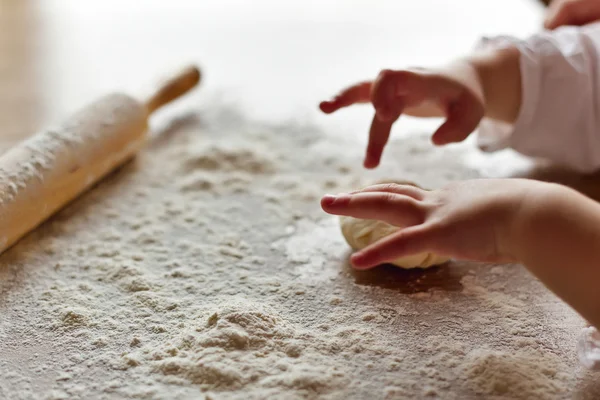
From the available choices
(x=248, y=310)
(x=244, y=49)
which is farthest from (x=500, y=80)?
(x=244, y=49)

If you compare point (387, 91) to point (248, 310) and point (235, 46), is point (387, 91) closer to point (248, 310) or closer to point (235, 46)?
point (248, 310)

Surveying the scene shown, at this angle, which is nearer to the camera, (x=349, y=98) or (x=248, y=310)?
(x=248, y=310)

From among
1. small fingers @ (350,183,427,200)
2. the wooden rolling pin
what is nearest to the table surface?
the wooden rolling pin

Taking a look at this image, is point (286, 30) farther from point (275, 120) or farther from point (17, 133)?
point (17, 133)

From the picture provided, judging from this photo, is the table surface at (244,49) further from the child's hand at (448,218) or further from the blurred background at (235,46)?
the child's hand at (448,218)

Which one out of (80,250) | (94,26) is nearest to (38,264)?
(80,250)

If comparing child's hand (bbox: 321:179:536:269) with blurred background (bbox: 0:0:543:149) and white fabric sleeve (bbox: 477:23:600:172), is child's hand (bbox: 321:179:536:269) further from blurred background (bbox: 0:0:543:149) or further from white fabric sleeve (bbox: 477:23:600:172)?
blurred background (bbox: 0:0:543:149)
